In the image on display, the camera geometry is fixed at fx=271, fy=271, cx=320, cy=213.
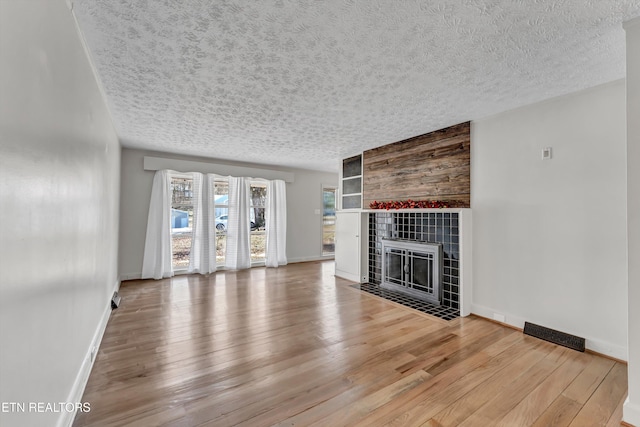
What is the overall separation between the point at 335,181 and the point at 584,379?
6.30m

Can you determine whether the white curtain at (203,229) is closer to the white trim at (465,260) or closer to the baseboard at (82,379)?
the baseboard at (82,379)

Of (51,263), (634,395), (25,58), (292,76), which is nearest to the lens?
(25,58)

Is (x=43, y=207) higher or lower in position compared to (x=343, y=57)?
lower

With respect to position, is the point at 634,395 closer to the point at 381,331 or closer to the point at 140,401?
the point at 381,331

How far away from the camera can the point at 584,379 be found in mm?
2100

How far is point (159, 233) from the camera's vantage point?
521cm

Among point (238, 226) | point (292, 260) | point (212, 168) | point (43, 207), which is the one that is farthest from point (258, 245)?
point (43, 207)

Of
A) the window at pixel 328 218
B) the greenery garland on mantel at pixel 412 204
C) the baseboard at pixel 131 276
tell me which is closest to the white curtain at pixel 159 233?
the baseboard at pixel 131 276

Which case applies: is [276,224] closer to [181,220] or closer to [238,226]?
[238,226]

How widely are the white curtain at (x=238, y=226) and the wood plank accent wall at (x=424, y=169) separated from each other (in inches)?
107

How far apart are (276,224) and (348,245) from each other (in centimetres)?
212

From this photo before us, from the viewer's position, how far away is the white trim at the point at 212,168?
16.9ft

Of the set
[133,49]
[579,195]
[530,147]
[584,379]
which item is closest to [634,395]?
[584,379]

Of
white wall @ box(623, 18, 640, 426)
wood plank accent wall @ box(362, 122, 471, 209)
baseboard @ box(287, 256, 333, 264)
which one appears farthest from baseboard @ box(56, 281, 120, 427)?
baseboard @ box(287, 256, 333, 264)
